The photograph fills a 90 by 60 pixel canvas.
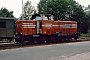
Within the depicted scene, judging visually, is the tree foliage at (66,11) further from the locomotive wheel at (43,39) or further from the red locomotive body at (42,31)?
the locomotive wheel at (43,39)

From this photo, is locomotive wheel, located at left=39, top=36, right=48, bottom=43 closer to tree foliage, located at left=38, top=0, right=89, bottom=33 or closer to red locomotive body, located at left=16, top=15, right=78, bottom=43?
red locomotive body, located at left=16, top=15, right=78, bottom=43

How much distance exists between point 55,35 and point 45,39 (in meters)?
1.98

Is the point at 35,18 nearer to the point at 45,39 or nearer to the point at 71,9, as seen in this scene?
the point at 45,39

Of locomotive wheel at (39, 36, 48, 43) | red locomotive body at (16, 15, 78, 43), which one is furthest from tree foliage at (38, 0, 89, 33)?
locomotive wheel at (39, 36, 48, 43)

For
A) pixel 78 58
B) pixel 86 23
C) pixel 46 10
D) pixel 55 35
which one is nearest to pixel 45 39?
pixel 55 35

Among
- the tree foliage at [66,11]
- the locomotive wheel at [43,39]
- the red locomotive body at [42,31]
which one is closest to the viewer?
the red locomotive body at [42,31]

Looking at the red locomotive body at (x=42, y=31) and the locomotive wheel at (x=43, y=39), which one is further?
the locomotive wheel at (x=43, y=39)

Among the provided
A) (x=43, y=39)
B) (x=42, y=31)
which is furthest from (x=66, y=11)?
(x=43, y=39)

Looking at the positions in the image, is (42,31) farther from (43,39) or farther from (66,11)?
(66,11)

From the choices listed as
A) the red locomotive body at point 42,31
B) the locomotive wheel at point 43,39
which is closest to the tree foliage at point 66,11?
the red locomotive body at point 42,31

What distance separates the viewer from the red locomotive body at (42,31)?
2711cm

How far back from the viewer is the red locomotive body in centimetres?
2711

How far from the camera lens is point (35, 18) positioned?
2920 cm

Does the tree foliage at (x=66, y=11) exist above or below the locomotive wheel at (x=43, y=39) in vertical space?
above
